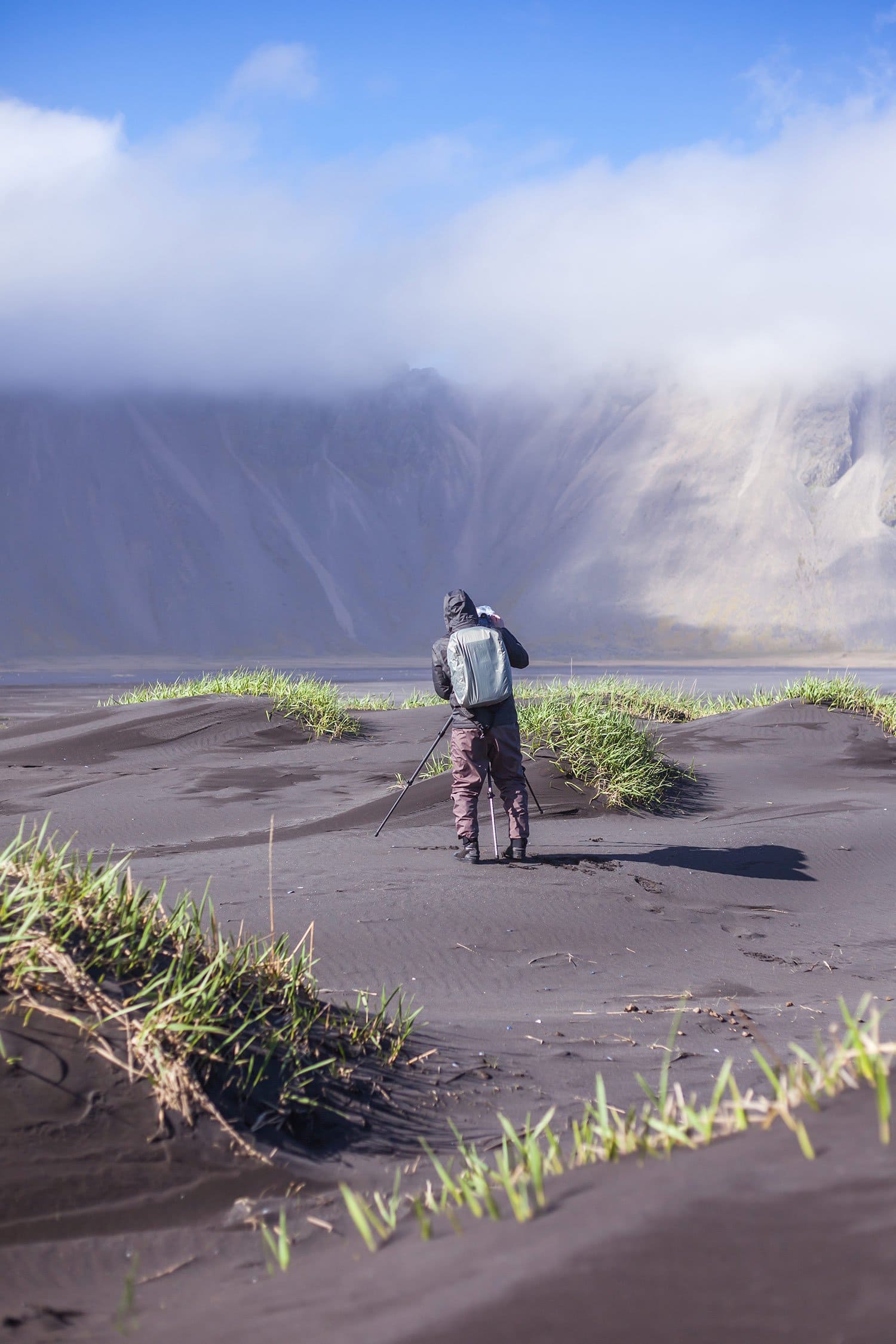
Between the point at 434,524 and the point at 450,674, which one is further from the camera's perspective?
the point at 434,524

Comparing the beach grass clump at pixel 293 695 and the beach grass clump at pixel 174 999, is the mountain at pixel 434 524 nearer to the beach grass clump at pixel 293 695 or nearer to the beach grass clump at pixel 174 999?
the beach grass clump at pixel 293 695

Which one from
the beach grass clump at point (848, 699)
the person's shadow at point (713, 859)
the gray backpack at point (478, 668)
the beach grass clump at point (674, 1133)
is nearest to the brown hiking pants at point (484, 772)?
the gray backpack at point (478, 668)

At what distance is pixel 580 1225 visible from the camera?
171 cm

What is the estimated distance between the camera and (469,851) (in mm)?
7500

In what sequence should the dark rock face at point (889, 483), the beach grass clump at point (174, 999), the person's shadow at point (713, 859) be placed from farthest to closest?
1. the dark rock face at point (889, 483)
2. the person's shadow at point (713, 859)
3. the beach grass clump at point (174, 999)

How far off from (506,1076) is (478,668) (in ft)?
11.9

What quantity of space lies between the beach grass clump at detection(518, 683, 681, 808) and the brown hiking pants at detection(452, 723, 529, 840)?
231 centimetres

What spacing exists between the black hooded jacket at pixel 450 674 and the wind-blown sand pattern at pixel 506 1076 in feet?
3.29

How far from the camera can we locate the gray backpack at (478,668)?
23.1ft

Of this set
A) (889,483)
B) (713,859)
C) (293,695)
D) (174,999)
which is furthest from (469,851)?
(889,483)

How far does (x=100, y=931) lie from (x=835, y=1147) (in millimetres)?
2296

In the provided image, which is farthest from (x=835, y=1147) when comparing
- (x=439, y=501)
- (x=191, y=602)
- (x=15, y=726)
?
(x=439, y=501)

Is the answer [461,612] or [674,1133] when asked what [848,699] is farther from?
[674,1133]

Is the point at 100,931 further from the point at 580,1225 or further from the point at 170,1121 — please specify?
the point at 580,1225
